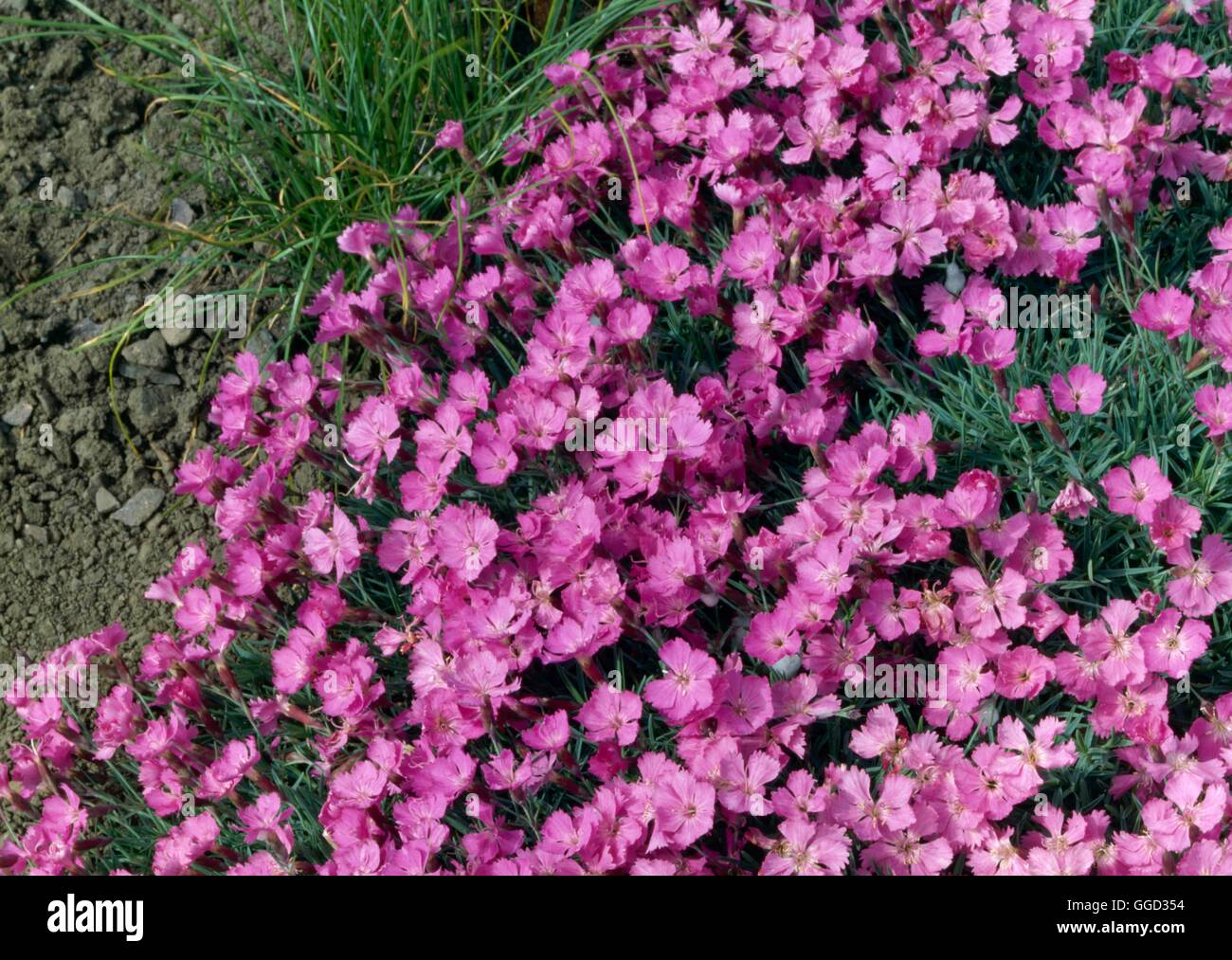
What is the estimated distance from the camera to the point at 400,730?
7.57ft

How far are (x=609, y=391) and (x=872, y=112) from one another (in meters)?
0.96

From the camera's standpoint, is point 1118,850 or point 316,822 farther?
point 316,822

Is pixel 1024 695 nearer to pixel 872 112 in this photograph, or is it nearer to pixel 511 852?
pixel 511 852

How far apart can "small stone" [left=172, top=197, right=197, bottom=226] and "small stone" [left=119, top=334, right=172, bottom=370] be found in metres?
0.36

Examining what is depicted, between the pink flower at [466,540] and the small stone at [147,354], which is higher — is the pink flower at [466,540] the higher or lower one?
the lower one

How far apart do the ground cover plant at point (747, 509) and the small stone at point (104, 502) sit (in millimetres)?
327

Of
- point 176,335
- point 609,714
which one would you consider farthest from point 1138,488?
point 176,335

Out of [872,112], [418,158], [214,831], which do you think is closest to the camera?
[214,831]

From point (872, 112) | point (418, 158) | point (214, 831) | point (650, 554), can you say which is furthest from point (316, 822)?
point (872, 112)

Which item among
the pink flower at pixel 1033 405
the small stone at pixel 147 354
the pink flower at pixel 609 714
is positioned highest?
the pink flower at pixel 1033 405

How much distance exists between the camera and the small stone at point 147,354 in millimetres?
3041

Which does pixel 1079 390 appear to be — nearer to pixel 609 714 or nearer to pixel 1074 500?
pixel 1074 500
